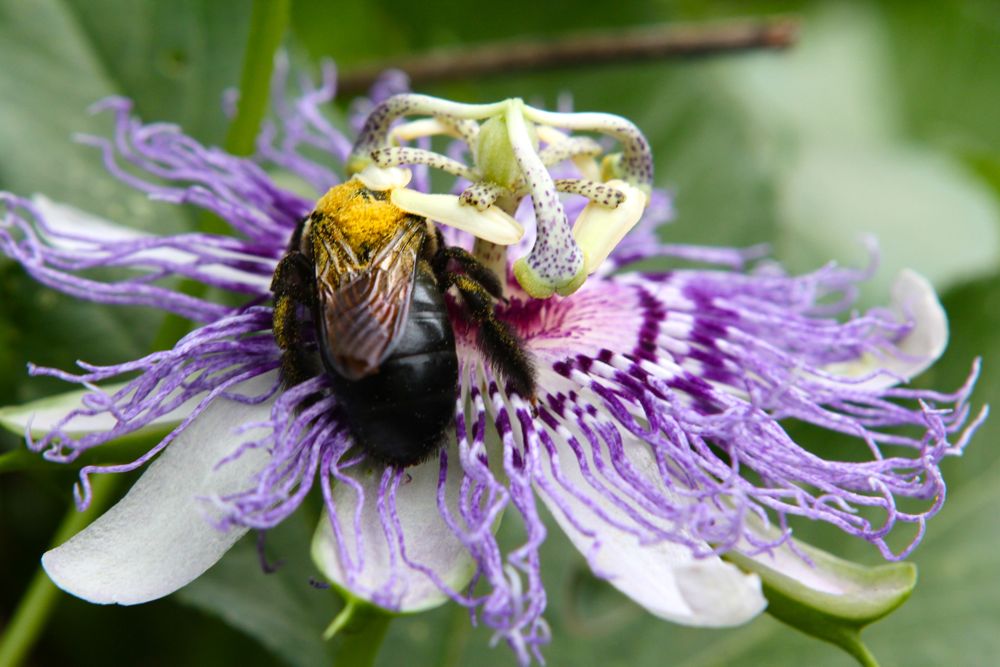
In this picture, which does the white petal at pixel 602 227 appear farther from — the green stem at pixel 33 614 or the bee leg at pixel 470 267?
the green stem at pixel 33 614

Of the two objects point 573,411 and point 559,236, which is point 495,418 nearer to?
point 573,411

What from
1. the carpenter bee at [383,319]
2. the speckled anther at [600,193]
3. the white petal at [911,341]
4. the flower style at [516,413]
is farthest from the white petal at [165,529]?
the white petal at [911,341]

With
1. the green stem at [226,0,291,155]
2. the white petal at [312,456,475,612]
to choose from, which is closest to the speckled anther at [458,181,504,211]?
the white petal at [312,456,475,612]

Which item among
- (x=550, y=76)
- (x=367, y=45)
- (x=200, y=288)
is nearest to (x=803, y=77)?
(x=550, y=76)

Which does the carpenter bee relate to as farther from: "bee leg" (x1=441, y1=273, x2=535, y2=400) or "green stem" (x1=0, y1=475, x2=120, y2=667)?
"green stem" (x1=0, y1=475, x2=120, y2=667)

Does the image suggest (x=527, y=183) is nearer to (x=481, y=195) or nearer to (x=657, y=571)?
(x=481, y=195)
